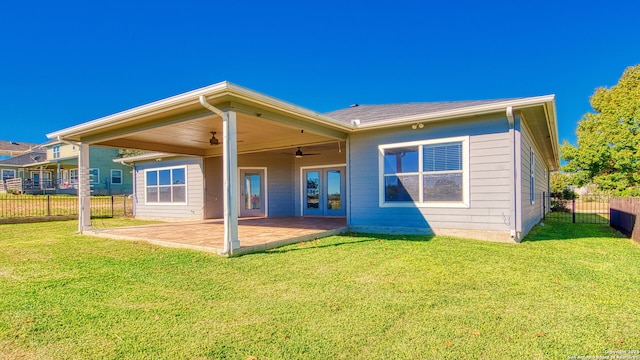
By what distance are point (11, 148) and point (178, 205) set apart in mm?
40859

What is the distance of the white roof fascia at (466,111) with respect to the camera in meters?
5.91

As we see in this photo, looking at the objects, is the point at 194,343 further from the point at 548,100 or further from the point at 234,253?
the point at 548,100

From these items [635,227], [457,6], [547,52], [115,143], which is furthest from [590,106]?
[115,143]

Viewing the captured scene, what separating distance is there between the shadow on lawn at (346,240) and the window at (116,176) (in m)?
27.0

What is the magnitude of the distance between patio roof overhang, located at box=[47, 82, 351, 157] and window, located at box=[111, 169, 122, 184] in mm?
20962

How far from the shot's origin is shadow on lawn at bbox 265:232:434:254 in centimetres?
596

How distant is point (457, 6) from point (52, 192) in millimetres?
32615

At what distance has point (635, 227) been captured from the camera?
682 centimetres

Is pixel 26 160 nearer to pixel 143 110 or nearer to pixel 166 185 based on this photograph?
pixel 166 185

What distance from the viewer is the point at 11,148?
38.3 meters

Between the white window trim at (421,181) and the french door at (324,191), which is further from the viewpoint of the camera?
the french door at (324,191)

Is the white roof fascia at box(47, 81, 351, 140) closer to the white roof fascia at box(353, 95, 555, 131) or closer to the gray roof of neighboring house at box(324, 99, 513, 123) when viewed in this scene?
the white roof fascia at box(353, 95, 555, 131)

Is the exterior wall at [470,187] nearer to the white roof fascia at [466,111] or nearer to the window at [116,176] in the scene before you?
the white roof fascia at [466,111]

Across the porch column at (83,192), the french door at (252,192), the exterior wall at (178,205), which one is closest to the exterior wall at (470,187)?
the french door at (252,192)
